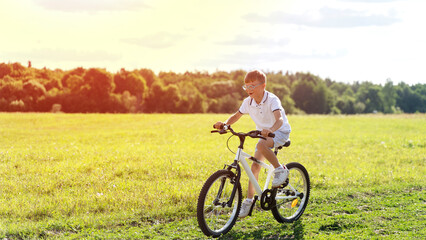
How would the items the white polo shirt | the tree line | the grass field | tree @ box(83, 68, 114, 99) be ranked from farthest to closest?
1. tree @ box(83, 68, 114, 99)
2. the tree line
3. the grass field
4. the white polo shirt

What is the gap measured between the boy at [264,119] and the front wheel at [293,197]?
0.57 meters

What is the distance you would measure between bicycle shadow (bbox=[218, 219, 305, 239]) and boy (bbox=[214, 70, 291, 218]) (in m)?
0.33

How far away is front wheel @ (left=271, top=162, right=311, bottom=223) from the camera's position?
7.46 m

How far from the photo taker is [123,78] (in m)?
68.5

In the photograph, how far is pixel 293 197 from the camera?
24.9 ft

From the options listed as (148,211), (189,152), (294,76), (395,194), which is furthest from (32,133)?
(294,76)

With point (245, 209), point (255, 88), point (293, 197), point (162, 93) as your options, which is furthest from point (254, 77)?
point (162, 93)

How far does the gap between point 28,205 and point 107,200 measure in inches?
60.6

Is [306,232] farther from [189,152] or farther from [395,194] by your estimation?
[189,152]

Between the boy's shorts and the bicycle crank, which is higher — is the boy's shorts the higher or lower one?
the higher one

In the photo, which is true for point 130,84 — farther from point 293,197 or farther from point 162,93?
point 293,197

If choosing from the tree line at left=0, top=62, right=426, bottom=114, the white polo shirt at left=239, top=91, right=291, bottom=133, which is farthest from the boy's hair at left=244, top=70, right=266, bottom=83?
the tree line at left=0, top=62, right=426, bottom=114

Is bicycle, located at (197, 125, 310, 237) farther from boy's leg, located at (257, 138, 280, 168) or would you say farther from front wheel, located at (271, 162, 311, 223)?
boy's leg, located at (257, 138, 280, 168)

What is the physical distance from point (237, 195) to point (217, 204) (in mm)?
485
